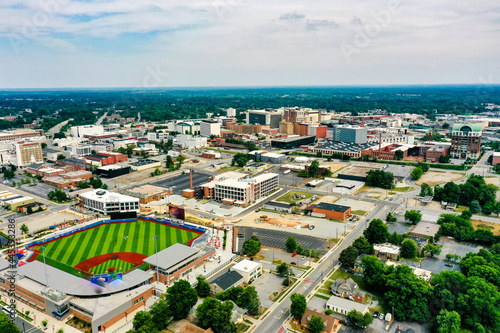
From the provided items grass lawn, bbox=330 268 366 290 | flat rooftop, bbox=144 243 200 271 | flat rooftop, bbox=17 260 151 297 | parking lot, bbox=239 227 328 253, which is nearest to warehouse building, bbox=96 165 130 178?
parking lot, bbox=239 227 328 253

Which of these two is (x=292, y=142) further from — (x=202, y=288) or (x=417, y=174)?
(x=202, y=288)

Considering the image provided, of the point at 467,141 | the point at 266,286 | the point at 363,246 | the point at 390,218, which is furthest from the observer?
the point at 467,141

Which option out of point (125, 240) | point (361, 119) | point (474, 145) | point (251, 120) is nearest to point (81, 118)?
point (251, 120)

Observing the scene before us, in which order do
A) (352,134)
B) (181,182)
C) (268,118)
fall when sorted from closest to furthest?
1. (181,182)
2. (352,134)
3. (268,118)

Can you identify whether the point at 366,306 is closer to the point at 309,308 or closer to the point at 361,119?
the point at 309,308

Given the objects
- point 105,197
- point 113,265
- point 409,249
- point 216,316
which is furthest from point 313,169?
point 216,316

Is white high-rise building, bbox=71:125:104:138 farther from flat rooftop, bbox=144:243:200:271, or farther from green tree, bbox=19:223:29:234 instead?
flat rooftop, bbox=144:243:200:271

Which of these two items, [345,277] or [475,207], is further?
[475,207]
